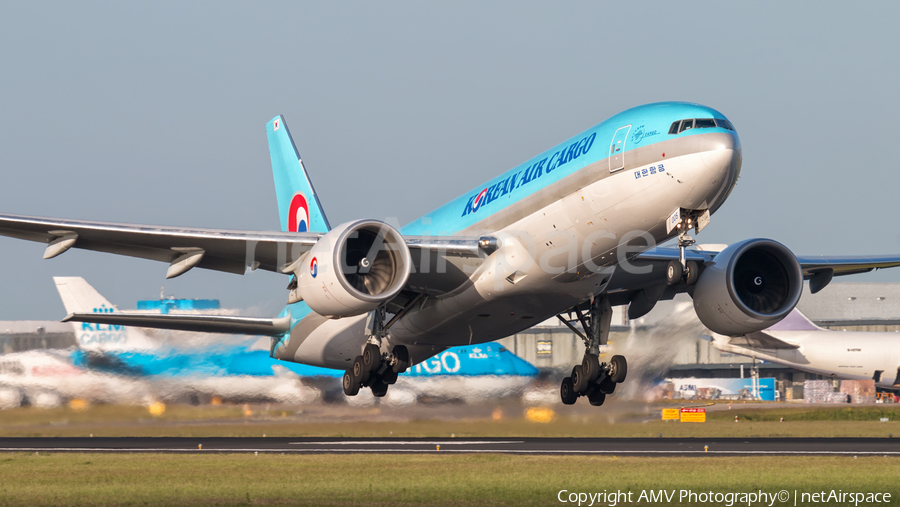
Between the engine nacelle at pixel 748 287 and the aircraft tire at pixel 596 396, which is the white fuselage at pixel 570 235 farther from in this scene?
the engine nacelle at pixel 748 287

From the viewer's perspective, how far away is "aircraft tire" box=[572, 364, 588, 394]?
25.5 m

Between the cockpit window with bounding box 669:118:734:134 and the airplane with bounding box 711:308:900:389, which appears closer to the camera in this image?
the cockpit window with bounding box 669:118:734:134

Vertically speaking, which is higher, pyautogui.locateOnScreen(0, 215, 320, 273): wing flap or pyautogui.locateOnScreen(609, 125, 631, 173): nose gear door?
pyautogui.locateOnScreen(609, 125, 631, 173): nose gear door

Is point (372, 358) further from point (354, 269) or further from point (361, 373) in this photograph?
point (354, 269)

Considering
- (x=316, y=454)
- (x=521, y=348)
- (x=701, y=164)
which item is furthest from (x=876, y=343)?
(x=701, y=164)

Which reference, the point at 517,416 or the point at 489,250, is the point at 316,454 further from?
the point at 489,250

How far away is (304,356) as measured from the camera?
1162 inches

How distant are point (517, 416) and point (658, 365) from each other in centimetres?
586

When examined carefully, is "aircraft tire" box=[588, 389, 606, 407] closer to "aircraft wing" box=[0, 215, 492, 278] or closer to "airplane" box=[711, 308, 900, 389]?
"aircraft wing" box=[0, 215, 492, 278]

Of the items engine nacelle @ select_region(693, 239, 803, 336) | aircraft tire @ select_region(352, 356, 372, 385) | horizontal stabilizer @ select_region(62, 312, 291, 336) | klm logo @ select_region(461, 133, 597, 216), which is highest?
klm logo @ select_region(461, 133, 597, 216)

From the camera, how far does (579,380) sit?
25.6 m

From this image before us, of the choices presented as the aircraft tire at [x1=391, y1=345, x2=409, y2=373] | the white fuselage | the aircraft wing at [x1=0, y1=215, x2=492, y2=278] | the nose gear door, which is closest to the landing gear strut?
the white fuselage

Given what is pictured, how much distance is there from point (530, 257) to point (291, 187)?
14128 millimetres

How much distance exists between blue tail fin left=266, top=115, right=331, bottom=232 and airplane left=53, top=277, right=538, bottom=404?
216 inches
